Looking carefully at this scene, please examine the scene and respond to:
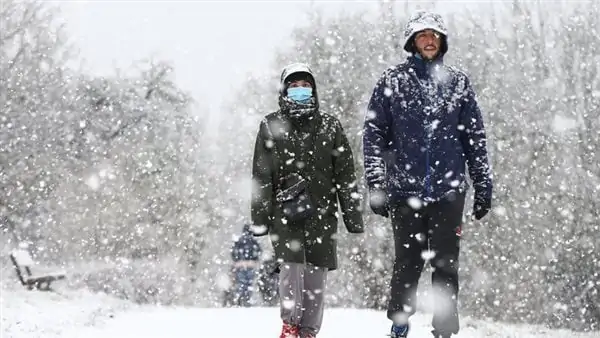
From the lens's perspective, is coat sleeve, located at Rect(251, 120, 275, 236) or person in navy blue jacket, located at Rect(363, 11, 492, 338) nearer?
person in navy blue jacket, located at Rect(363, 11, 492, 338)

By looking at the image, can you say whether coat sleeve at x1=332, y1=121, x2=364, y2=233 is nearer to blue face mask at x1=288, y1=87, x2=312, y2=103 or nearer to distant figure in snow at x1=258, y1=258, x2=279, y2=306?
blue face mask at x1=288, y1=87, x2=312, y2=103

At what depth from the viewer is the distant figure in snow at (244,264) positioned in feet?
58.5

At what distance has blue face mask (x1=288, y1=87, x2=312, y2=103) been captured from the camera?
17.1ft

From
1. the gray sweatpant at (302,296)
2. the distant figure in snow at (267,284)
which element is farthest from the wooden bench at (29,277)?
the gray sweatpant at (302,296)

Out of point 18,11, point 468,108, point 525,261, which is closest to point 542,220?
point 525,261

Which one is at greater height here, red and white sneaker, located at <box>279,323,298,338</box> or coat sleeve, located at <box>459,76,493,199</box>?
coat sleeve, located at <box>459,76,493,199</box>

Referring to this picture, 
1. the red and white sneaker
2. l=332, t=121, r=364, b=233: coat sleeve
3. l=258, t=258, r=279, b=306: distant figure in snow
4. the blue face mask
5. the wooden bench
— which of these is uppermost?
the blue face mask

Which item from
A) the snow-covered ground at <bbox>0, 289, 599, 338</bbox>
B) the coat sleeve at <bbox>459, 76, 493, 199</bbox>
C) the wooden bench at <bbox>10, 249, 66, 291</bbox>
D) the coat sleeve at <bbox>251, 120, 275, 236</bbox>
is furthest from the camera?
the wooden bench at <bbox>10, 249, 66, 291</bbox>

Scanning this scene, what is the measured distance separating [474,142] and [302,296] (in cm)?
151

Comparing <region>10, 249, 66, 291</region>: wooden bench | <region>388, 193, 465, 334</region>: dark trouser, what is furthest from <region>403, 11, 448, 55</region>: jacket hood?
<region>10, 249, 66, 291</region>: wooden bench

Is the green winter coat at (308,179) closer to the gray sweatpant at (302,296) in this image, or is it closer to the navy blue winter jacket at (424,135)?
the gray sweatpant at (302,296)

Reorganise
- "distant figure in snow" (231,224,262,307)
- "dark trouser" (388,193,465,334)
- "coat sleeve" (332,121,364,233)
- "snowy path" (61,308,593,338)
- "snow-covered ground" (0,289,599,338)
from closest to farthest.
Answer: "dark trouser" (388,193,465,334) < "coat sleeve" (332,121,364,233) < "snowy path" (61,308,593,338) < "snow-covered ground" (0,289,599,338) < "distant figure in snow" (231,224,262,307)

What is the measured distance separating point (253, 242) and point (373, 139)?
1362cm

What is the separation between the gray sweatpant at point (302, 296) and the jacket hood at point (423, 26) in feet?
5.39
